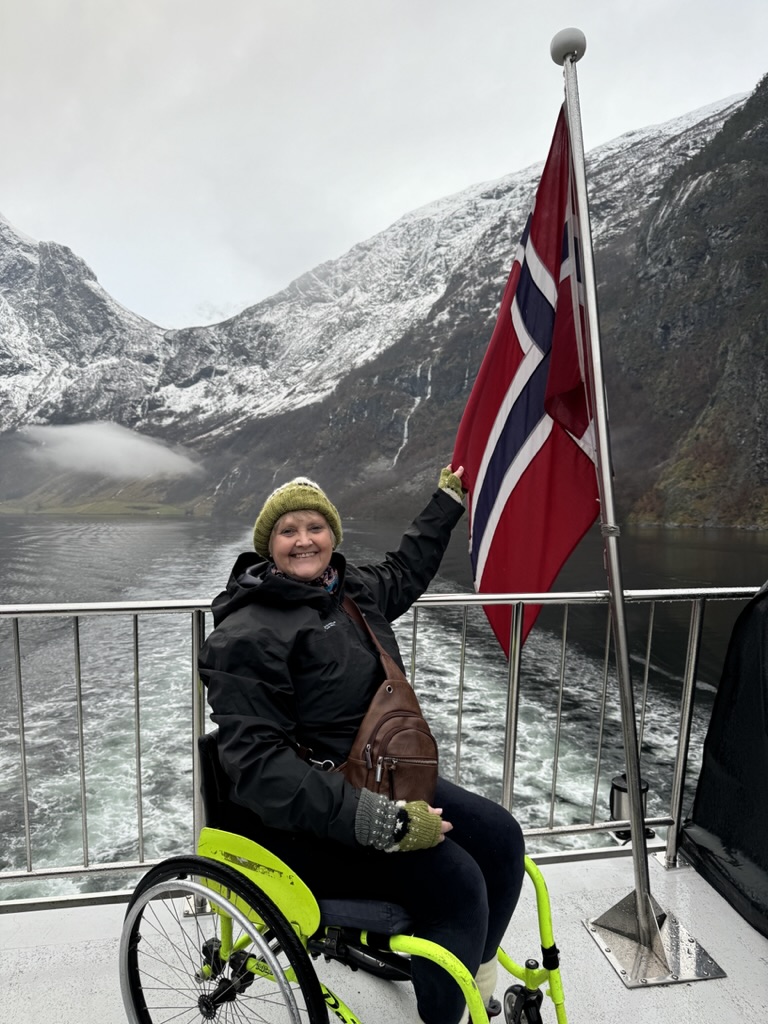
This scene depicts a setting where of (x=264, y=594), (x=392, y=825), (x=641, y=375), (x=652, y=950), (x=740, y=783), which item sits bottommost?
(x=652, y=950)

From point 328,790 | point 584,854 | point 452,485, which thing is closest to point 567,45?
point 452,485

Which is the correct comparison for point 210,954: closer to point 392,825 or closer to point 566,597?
point 392,825

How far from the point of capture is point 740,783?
2.47 metres

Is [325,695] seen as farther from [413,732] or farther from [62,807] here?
[62,807]

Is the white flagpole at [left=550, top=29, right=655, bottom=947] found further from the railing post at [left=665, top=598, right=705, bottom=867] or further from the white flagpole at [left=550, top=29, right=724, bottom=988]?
the railing post at [left=665, top=598, right=705, bottom=867]

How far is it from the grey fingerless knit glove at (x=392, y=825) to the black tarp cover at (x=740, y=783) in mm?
1523


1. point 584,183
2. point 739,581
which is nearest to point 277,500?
point 584,183

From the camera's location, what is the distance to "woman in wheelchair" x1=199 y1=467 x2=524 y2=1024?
1.47 meters

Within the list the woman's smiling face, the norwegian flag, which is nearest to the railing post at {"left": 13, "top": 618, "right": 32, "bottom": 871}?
the woman's smiling face

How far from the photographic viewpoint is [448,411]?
484 ft

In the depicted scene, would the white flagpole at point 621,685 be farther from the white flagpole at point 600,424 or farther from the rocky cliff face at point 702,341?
the rocky cliff face at point 702,341

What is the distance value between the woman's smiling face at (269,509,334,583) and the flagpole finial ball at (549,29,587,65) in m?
1.67

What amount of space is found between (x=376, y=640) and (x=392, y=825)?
503mm

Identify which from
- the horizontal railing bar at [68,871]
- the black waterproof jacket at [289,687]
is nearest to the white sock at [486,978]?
the black waterproof jacket at [289,687]
